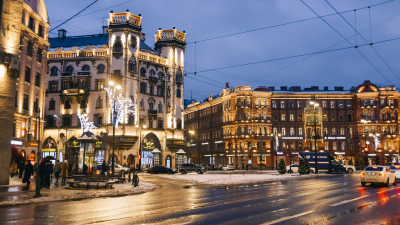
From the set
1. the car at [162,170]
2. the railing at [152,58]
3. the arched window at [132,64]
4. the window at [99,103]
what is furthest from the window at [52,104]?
the car at [162,170]

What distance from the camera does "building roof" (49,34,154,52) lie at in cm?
6644

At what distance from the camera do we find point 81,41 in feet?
223

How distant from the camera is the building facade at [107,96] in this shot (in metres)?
58.1

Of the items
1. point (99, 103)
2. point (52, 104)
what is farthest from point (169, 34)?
point (52, 104)

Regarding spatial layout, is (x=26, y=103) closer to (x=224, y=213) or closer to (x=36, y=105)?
(x=36, y=105)

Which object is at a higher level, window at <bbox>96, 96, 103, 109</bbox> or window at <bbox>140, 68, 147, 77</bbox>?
window at <bbox>140, 68, 147, 77</bbox>

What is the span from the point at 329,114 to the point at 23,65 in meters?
67.8

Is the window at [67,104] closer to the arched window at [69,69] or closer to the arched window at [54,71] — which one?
the arched window at [69,69]

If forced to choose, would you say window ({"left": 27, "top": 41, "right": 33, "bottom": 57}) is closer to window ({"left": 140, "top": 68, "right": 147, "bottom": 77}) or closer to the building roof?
window ({"left": 140, "top": 68, "right": 147, "bottom": 77})

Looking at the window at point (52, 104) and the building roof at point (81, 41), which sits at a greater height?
the building roof at point (81, 41)

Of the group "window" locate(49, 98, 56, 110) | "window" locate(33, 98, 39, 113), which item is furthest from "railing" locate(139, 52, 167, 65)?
"window" locate(33, 98, 39, 113)

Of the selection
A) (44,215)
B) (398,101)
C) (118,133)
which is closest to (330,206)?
(44,215)

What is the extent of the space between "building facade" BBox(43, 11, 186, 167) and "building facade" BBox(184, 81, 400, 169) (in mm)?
23974

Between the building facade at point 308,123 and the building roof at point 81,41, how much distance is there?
28.7 meters
